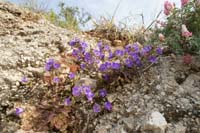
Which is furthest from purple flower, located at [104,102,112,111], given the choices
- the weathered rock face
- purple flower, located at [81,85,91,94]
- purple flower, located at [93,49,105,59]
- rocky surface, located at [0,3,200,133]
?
the weathered rock face

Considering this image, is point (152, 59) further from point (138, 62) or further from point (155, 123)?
point (155, 123)

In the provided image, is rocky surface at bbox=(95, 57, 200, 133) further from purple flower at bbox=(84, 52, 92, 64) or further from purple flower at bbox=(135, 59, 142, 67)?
purple flower at bbox=(84, 52, 92, 64)

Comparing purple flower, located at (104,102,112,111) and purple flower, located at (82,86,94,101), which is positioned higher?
purple flower, located at (82,86,94,101)

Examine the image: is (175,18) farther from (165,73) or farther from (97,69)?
(97,69)

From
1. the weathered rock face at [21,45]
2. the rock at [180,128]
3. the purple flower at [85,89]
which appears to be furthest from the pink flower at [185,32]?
the weathered rock face at [21,45]

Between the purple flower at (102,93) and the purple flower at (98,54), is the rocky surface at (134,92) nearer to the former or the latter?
the purple flower at (102,93)

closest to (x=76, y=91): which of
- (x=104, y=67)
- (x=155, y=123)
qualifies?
(x=104, y=67)
